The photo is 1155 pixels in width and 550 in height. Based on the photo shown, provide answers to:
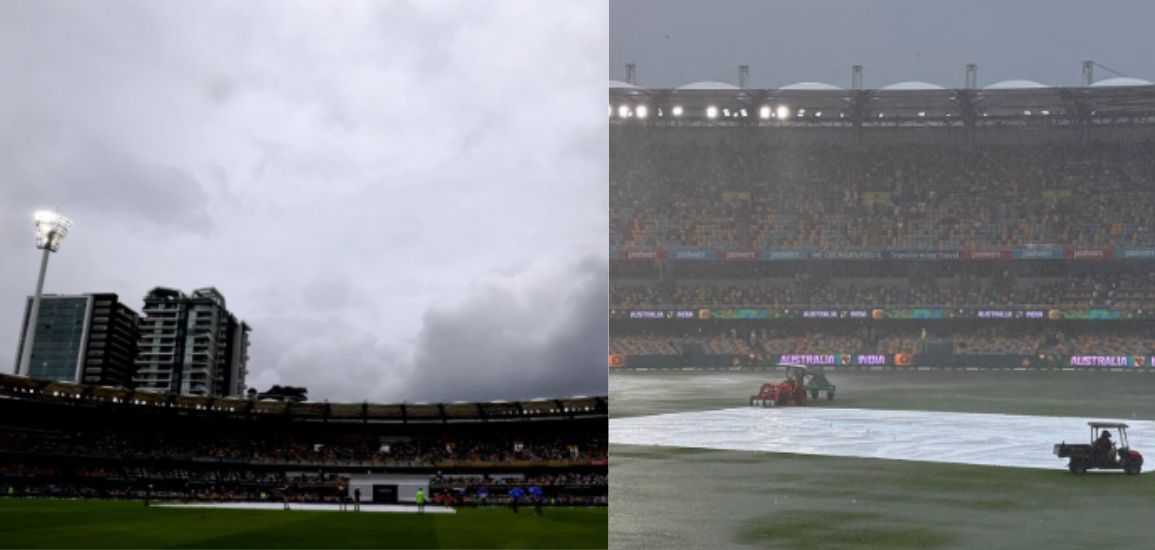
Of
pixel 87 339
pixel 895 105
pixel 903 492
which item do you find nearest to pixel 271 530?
pixel 903 492

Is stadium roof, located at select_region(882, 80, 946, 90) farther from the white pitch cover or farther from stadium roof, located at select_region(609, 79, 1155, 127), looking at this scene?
the white pitch cover

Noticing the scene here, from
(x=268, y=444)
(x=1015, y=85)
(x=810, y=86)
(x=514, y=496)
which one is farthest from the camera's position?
(x=268, y=444)

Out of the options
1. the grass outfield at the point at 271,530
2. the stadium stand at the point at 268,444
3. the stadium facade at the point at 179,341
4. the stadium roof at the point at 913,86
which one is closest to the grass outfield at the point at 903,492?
the stadium roof at the point at 913,86

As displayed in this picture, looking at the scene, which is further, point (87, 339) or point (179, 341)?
point (87, 339)

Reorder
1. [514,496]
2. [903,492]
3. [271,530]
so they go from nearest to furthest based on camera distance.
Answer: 1. [903,492]
2. [271,530]
3. [514,496]

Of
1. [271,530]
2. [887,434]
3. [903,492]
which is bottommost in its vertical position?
[271,530]

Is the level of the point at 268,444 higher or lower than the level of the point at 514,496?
higher

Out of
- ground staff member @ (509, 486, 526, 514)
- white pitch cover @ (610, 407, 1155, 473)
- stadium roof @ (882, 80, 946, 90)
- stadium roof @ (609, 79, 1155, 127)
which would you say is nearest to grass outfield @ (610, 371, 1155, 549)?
white pitch cover @ (610, 407, 1155, 473)

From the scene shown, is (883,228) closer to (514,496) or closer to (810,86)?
(810,86)
